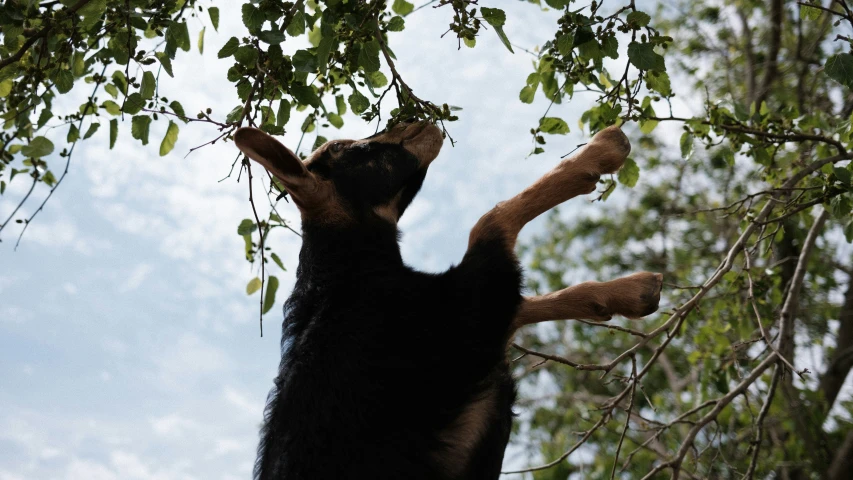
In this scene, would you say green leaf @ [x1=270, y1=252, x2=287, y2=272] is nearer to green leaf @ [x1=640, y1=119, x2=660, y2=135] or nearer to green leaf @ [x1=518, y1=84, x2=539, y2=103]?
green leaf @ [x1=518, y1=84, x2=539, y2=103]

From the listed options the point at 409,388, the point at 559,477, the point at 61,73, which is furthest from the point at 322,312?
the point at 559,477

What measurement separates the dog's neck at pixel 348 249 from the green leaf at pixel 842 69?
2.42 m

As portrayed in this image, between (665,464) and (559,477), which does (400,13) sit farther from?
(559,477)

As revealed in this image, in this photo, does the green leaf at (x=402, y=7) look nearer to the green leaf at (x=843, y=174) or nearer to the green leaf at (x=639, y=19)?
the green leaf at (x=639, y=19)

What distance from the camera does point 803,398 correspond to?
11.2 m

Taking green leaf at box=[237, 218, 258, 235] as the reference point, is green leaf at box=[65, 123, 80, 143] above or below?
above

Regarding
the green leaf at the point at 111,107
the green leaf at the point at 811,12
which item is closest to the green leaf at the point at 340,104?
the green leaf at the point at 111,107

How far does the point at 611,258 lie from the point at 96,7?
1441 centimetres

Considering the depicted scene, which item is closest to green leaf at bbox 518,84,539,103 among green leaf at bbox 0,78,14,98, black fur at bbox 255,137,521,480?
black fur at bbox 255,137,521,480

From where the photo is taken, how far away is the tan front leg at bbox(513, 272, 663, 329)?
13.1 feet

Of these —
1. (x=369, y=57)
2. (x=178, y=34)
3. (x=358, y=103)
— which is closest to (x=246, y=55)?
(x=178, y=34)

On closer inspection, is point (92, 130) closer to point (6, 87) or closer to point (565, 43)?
point (6, 87)

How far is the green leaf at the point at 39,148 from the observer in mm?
4965

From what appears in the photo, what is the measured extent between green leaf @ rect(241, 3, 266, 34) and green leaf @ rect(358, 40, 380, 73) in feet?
1.80
